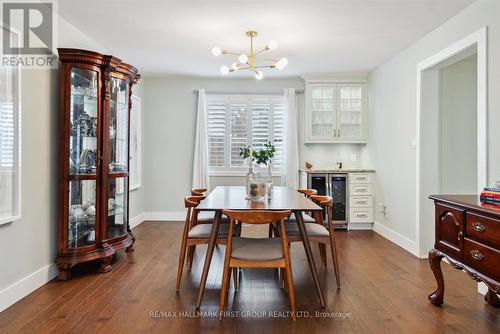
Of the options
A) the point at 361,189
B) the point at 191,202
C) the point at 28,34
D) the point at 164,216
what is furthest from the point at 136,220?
the point at 361,189

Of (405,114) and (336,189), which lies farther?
(336,189)

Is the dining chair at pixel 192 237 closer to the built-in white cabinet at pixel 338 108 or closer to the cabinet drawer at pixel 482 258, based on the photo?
the cabinet drawer at pixel 482 258

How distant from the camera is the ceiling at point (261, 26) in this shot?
10.7 feet

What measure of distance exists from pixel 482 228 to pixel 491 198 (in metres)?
0.26

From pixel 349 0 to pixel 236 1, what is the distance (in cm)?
101

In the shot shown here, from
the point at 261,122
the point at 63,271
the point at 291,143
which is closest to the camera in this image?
the point at 63,271

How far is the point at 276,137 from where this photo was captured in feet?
20.7

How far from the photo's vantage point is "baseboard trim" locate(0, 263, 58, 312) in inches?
104

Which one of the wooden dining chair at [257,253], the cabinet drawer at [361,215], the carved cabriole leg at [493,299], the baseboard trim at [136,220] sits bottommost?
the carved cabriole leg at [493,299]

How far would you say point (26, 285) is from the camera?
9.52 feet

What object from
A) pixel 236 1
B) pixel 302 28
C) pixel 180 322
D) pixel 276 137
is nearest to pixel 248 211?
pixel 180 322

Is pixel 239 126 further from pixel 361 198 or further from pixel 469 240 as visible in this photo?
pixel 469 240

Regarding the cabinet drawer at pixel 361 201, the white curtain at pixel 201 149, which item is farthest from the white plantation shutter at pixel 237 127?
the cabinet drawer at pixel 361 201

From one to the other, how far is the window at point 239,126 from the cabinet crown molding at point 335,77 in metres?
0.63
